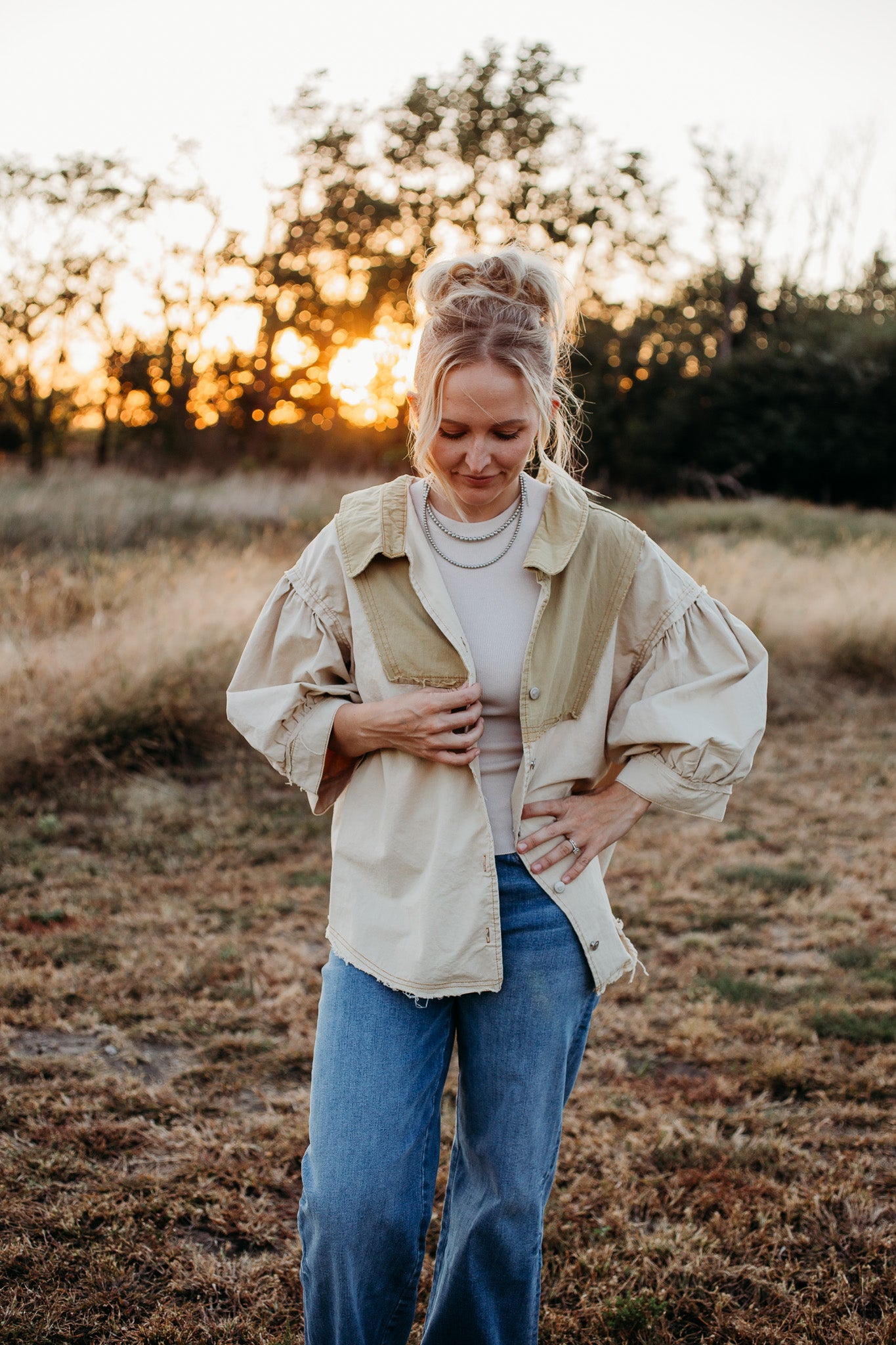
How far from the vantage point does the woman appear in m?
1.53

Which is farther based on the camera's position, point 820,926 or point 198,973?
point 820,926

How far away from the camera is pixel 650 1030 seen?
342 centimetres

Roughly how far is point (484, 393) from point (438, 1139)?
47.9 inches

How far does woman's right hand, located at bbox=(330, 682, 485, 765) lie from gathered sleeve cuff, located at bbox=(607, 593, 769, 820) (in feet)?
0.92

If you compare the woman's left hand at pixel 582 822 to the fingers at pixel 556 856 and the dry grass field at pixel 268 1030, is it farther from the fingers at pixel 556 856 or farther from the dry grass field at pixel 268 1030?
the dry grass field at pixel 268 1030

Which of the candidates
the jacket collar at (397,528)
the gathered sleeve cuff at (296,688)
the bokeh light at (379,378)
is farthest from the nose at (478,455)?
the bokeh light at (379,378)

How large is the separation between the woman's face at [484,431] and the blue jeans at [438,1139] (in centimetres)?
64

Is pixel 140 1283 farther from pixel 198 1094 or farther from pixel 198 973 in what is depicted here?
pixel 198 973

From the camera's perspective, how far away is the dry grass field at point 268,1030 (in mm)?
2270

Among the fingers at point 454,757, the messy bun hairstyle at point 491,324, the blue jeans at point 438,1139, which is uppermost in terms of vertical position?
the messy bun hairstyle at point 491,324

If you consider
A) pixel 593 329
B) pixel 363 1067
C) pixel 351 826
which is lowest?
pixel 363 1067

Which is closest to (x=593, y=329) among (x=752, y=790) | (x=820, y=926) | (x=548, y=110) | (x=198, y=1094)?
(x=548, y=110)

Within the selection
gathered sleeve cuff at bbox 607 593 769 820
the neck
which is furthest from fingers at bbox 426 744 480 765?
the neck

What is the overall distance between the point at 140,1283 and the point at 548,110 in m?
24.0
